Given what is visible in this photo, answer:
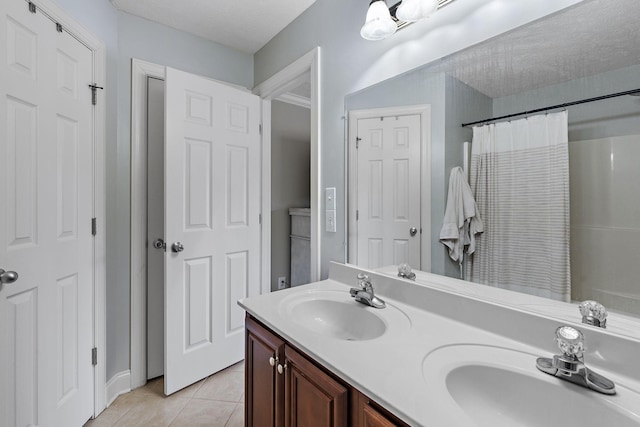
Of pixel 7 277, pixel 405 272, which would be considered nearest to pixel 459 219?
pixel 405 272

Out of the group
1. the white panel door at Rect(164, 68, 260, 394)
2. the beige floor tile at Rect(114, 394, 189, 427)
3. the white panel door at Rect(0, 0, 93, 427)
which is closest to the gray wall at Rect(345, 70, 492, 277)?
the white panel door at Rect(164, 68, 260, 394)

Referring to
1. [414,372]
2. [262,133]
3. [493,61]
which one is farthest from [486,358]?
[262,133]

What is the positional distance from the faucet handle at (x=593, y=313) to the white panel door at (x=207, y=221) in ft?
6.25

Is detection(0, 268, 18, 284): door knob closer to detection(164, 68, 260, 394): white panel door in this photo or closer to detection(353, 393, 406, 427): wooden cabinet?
detection(164, 68, 260, 394): white panel door

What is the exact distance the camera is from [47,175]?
4.38 feet

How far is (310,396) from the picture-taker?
2.78ft

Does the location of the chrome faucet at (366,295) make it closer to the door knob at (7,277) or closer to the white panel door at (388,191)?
the white panel door at (388,191)

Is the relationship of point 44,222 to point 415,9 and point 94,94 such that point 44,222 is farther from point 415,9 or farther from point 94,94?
point 415,9

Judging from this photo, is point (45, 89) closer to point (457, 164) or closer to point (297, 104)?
point (457, 164)

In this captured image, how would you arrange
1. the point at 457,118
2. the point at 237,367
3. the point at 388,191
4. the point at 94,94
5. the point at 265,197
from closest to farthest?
the point at 457,118 → the point at 388,191 → the point at 94,94 → the point at 237,367 → the point at 265,197

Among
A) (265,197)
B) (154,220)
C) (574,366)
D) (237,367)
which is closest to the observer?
(574,366)

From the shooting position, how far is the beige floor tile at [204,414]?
1.63m

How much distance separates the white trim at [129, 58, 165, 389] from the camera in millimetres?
1897

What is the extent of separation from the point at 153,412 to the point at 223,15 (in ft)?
8.00
